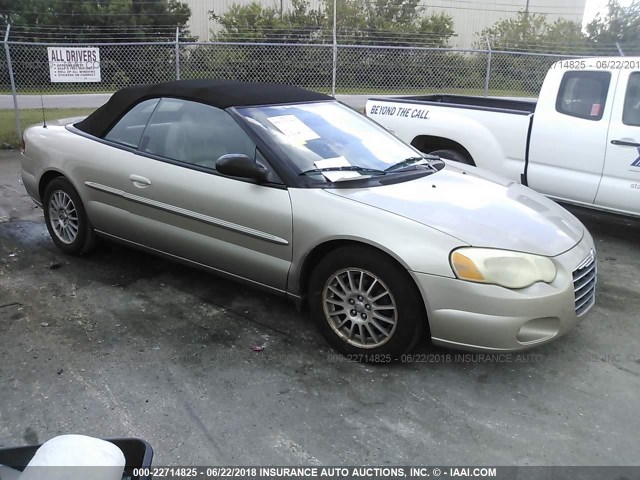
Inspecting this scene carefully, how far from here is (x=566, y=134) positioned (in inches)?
230

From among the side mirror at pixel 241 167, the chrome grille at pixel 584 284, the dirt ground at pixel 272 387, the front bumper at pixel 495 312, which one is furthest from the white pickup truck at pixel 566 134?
the side mirror at pixel 241 167

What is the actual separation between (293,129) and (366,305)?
135cm

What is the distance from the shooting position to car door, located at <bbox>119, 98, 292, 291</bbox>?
11.9 feet

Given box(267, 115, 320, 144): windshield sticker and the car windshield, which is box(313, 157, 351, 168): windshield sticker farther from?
box(267, 115, 320, 144): windshield sticker

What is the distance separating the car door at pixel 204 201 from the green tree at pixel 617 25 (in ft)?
82.1

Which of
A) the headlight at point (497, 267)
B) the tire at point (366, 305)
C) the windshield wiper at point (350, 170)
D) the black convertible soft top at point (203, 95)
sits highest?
the black convertible soft top at point (203, 95)

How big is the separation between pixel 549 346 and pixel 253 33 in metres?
16.1

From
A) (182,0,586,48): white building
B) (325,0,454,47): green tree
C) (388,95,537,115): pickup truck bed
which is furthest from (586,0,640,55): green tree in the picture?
(388,95,537,115): pickup truck bed

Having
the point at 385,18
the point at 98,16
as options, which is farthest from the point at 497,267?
the point at 385,18

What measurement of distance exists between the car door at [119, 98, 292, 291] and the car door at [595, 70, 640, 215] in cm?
369

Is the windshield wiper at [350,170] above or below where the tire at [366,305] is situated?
above

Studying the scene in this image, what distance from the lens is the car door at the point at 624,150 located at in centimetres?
544

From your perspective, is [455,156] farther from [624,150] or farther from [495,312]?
[495,312]

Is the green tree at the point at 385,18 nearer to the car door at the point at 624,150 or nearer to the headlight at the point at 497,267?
the car door at the point at 624,150
